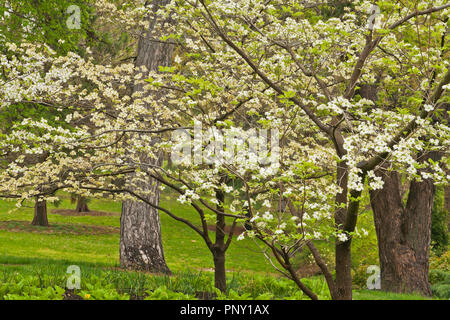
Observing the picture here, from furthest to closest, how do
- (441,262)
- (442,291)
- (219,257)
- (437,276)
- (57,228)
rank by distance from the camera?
1. (57,228)
2. (441,262)
3. (437,276)
4. (442,291)
5. (219,257)

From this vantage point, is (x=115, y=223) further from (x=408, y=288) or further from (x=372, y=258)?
(x=408, y=288)

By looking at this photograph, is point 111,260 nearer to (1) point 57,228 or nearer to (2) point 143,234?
(2) point 143,234

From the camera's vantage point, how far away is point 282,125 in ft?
21.3

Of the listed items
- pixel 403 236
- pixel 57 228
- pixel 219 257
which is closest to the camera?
pixel 219 257

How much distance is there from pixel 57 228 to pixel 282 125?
18455mm

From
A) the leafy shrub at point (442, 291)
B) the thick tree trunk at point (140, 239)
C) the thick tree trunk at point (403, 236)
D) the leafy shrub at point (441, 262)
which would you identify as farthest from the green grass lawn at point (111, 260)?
the leafy shrub at point (441, 262)

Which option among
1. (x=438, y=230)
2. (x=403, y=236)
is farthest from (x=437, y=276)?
(x=438, y=230)

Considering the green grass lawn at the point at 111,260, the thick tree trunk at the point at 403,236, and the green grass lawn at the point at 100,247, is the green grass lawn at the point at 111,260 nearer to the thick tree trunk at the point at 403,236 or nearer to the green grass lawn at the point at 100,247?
the green grass lawn at the point at 100,247

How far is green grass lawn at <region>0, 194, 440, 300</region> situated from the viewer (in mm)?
6156

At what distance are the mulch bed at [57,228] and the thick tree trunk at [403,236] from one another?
15805mm

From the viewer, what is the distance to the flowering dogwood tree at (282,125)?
14.8 ft
